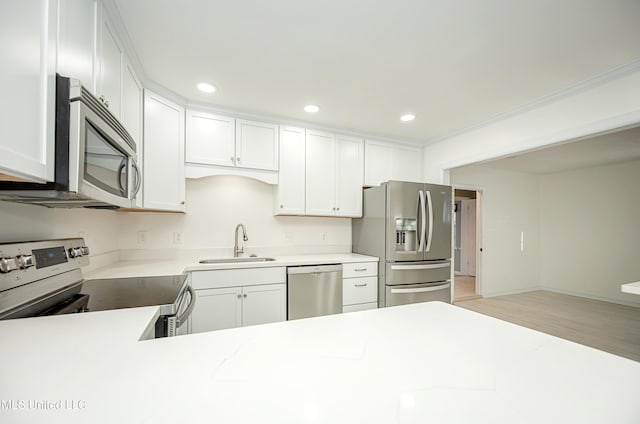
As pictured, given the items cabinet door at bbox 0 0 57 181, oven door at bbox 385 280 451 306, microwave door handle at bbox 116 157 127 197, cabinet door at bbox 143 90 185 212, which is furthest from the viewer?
oven door at bbox 385 280 451 306

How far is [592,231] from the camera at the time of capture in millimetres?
5059

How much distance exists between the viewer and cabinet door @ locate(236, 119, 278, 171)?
109 inches

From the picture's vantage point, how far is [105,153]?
1.14 meters

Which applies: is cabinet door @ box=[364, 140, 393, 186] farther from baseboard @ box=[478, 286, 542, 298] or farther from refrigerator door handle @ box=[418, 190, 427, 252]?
baseboard @ box=[478, 286, 542, 298]

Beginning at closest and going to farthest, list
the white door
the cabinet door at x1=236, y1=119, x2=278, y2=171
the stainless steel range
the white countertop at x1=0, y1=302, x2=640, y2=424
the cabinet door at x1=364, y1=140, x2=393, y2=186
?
the white countertop at x1=0, y1=302, x2=640, y2=424 → the stainless steel range → the cabinet door at x1=236, y1=119, x2=278, y2=171 → the cabinet door at x1=364, y1=140, x2=393, y2=186 → the white door

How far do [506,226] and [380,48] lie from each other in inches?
195

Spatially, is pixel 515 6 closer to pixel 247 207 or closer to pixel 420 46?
pixel 420 46

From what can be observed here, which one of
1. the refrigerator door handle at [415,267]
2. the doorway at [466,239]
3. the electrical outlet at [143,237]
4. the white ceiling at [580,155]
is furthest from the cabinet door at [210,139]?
the doorway at [466,239]

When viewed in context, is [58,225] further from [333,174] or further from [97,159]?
[333,174]

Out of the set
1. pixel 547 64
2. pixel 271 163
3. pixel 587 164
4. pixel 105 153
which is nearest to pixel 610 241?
pixel 587 164

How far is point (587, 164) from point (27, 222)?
23.6 feet

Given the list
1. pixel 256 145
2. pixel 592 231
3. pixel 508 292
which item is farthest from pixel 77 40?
pixel 592 231

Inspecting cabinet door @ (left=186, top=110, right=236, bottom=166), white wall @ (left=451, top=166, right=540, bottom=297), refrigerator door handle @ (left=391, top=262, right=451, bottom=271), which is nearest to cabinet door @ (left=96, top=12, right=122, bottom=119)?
cabinet door @ (left=186, top=110, right=236, bottom=166)

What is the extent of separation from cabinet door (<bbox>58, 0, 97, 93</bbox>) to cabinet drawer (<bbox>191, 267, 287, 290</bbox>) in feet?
4.87
